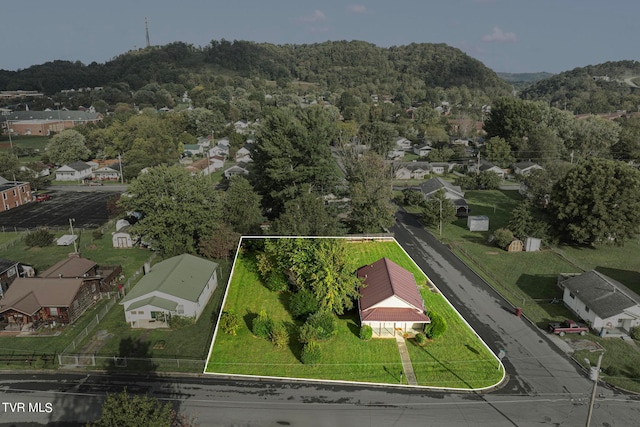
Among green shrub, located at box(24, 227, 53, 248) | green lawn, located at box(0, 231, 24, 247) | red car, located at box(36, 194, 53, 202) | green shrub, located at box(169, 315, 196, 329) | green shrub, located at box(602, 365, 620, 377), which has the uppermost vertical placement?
red car, located at box(36, 194, 53, 202)

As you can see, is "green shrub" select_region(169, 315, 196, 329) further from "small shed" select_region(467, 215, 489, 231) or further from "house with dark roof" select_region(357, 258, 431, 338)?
"small shed" select_region(467, 215, 489, 231)

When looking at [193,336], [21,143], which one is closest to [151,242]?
[193,336]

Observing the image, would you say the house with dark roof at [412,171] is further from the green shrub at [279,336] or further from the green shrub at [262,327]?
the green shrub at [279,336]

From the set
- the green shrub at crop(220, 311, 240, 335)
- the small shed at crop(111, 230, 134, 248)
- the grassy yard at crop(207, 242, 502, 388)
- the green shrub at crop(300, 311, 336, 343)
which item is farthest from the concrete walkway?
the small shed at crop(111, 230, 134, 248)

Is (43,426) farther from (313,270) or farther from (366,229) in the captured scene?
(366,229)

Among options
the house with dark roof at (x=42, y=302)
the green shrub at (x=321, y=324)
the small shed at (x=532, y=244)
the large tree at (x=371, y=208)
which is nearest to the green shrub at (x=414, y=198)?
the large tree at (x=371, y=208)

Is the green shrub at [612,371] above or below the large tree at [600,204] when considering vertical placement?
below
